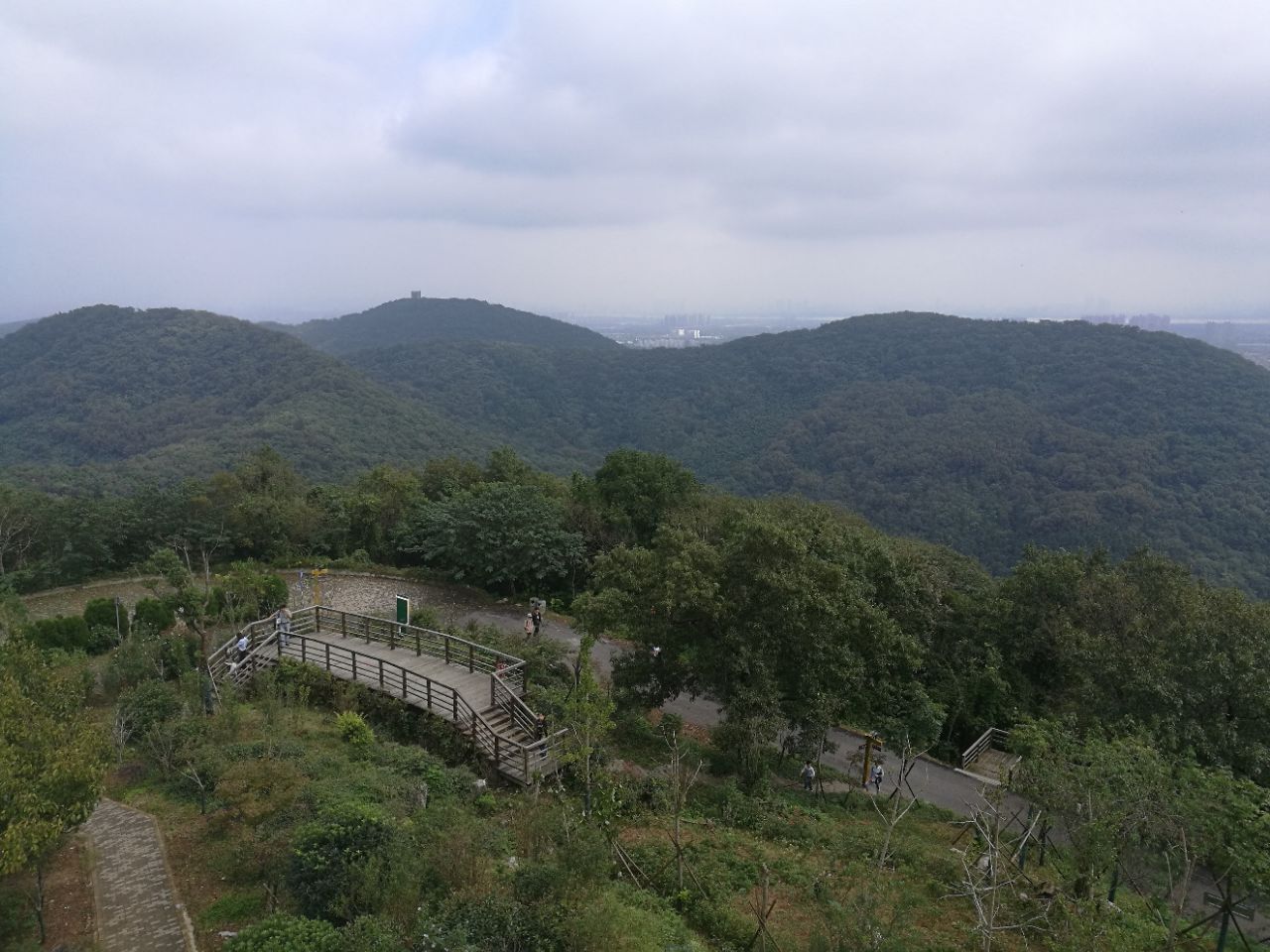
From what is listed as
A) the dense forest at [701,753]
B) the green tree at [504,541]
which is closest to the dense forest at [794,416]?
the green tree at [504,541]

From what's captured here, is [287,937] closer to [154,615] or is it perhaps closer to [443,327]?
[154,615]

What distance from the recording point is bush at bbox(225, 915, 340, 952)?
6.17m

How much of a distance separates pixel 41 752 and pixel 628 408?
335 feet

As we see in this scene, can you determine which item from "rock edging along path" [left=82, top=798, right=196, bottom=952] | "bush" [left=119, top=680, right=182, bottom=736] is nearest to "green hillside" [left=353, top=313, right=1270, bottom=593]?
"bush" [left=119, top=680, right=182, bottom=736]

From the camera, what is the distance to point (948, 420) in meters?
77.8

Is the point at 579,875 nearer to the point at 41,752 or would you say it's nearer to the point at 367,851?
the point at 367,851

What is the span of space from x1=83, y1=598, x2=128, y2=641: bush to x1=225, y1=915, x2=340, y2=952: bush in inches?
494

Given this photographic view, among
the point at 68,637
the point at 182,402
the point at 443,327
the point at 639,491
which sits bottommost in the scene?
the point at 68,637

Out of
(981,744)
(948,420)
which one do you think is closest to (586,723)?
(981,744)

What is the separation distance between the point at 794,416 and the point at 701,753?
82483 mm

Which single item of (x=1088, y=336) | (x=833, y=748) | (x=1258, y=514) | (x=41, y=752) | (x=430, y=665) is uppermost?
(x=1088, y=336)

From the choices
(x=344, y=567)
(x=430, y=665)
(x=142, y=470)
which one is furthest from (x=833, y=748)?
(x=142, y=470)

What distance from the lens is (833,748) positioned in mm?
13297

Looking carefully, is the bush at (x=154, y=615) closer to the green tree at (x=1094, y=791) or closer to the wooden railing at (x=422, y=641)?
the wooden railing at (x=422, y=641)
